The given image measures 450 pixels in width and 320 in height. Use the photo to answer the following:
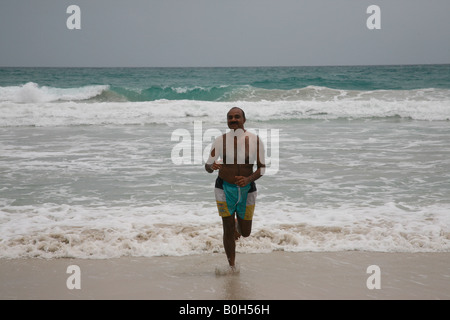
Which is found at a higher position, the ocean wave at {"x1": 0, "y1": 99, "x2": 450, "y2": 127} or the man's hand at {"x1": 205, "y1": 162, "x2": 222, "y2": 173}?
the ocean wave at {"x1": 0, "y1": 99, "x2": 450, "y2": 127}

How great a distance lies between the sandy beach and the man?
22.7 inches

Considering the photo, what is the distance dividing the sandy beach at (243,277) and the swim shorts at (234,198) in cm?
67

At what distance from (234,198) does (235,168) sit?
0.27 meters

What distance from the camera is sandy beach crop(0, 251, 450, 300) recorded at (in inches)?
161

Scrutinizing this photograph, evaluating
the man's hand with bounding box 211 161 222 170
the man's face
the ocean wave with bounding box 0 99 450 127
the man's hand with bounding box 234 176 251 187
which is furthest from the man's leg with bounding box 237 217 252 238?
the ocean wave with bounding box 0 99 450 127

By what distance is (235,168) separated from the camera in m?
4.26

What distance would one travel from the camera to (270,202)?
7094mm

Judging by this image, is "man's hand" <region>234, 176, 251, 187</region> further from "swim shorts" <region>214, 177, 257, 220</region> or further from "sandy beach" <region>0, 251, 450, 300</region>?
"sandy beach" <region>0, 251, 450, 300</region>

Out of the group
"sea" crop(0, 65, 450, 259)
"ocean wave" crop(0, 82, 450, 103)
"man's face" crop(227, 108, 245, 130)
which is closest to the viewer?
"man's face" crop(227, 108, 245, 130)

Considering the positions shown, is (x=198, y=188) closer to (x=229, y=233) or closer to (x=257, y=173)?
(x=229, y=233)

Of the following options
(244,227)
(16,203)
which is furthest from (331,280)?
(16,203)

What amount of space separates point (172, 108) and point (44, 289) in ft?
61.5

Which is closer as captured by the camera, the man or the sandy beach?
the sandy beach

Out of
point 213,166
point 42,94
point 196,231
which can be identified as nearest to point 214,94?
point 42,94
